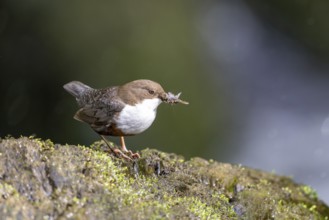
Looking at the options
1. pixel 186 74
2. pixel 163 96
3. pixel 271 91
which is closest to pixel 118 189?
pixel 163 96

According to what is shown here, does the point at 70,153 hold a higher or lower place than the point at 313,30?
lower

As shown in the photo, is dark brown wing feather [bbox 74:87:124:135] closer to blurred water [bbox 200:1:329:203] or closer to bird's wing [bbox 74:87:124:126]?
bird's wing [bbox 74:87:124:126]

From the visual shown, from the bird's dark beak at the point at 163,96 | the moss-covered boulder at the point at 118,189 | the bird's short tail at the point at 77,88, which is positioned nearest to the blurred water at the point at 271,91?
the bird's short tail at the point at 77,88

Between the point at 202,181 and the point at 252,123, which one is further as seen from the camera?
the point at 252,123

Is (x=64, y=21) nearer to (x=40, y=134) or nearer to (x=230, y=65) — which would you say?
(x=40, y=134)

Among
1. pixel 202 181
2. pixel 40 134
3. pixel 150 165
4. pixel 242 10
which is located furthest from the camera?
pixel 242 10

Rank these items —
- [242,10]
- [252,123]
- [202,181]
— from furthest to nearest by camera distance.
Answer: [242,10]
[252,123]
[202,181]

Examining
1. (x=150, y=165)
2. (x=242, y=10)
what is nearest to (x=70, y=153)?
(x=150, y=165)
